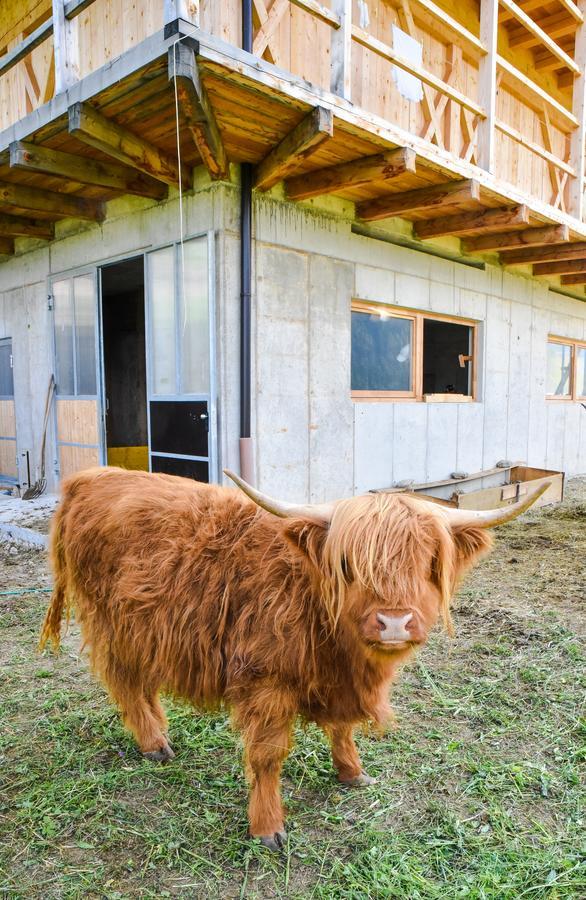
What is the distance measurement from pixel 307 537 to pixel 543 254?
7.32 metres

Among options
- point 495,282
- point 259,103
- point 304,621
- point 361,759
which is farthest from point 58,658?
point 495,282

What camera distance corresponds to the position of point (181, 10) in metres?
3.14

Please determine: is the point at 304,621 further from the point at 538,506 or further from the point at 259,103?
the point at 538,506

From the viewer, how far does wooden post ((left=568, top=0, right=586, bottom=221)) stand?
6809 mm

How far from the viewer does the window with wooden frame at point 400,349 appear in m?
6.05

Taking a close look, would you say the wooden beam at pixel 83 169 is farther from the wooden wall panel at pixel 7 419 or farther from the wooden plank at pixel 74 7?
the wooden wall panel at pixel 7 419

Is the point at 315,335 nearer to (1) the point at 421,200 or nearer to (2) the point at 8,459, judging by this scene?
(1) the point at 421,200

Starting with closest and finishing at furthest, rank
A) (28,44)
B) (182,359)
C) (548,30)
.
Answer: (28,44) < (182,359) < (548,30)

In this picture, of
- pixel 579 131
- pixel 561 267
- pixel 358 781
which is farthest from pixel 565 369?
pixel 358 781

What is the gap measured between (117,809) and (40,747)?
1.80ft

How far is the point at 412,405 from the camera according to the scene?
21.2ft

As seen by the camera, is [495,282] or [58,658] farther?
[495,282]

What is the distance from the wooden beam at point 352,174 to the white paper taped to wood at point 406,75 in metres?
Answer: 1.96

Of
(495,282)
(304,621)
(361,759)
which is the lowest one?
(361,759)
